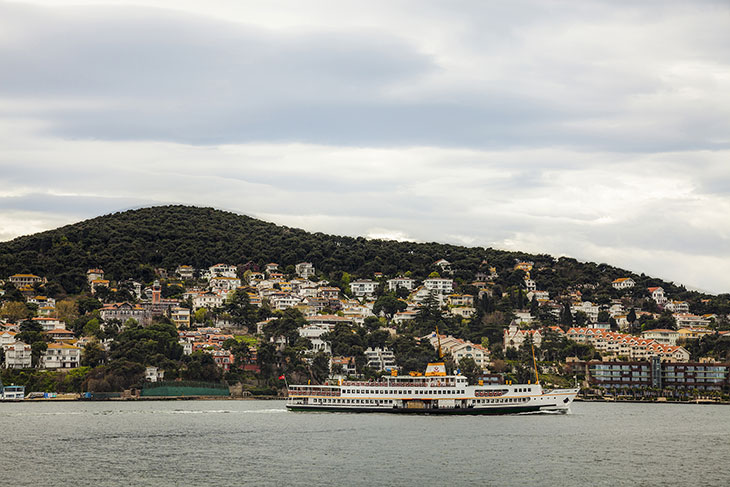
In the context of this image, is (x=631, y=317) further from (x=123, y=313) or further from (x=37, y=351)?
(x=37, y=351)

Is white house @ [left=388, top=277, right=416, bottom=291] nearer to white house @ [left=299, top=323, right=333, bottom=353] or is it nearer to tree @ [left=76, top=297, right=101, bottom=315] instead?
white house @ [left=299, top=323, right=333, bottom=353]

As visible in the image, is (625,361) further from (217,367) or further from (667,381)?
(217,367)

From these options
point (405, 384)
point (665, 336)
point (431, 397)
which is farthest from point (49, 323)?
point (665, 336)

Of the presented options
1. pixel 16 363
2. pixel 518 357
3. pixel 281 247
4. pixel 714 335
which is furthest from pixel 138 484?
pixel 281 247

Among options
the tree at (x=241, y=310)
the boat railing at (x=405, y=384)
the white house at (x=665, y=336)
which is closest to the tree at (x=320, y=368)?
the tree at (x=241, y=310)

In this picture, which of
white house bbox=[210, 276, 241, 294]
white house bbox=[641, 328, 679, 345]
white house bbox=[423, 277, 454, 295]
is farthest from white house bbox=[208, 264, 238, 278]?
white house bbox=[641, 328, 679, 345]

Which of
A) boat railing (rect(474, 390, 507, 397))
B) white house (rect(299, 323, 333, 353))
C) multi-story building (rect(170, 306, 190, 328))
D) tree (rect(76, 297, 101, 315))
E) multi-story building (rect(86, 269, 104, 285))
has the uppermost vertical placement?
multi-story building (rect(86, 269, 104, 285))
